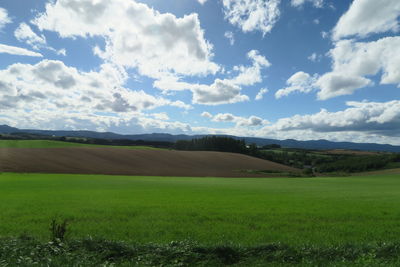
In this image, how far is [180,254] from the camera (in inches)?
294

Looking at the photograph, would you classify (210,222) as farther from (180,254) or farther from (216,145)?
(216,145)

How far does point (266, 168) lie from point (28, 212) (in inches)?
2976

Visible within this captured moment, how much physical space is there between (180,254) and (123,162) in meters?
65.1

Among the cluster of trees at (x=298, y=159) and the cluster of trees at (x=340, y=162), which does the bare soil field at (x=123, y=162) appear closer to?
the cluster of trees at (x=298, y=159)

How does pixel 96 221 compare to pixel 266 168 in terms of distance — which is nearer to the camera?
pixel 96 221

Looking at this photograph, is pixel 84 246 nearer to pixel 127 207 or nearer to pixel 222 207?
pixel 127 207

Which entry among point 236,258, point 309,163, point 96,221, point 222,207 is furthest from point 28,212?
point 309,163

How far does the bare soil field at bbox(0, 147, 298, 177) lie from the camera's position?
54.8m

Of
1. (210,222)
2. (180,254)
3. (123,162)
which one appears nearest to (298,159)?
(123,162)

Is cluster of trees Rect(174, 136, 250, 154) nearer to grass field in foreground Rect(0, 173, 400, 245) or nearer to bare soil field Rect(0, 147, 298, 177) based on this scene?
bare soil field Rect(0, 147, 298, 177)

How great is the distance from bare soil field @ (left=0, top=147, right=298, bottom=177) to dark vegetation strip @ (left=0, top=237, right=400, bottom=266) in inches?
1967

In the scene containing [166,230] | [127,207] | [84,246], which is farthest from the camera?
[127,207]

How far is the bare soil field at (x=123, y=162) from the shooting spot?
180 ft

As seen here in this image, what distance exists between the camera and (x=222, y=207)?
1574 cm
